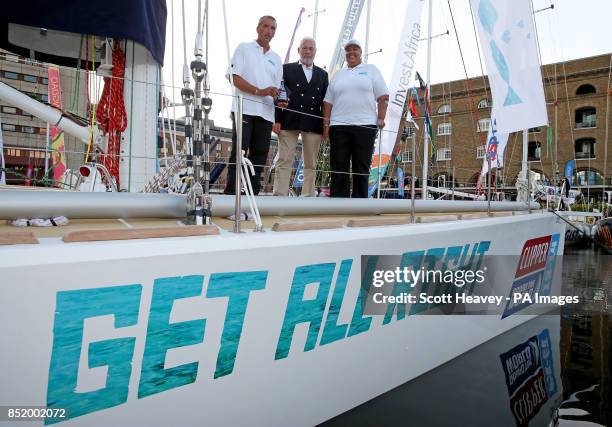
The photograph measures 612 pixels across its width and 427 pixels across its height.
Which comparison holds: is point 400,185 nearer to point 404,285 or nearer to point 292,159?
point 292,159

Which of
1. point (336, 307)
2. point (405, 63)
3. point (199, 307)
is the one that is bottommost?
point (336, 307)

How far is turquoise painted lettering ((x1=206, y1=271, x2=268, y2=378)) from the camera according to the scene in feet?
5.66

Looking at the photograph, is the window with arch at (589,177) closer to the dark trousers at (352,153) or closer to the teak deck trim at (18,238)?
the dark trousers at (352,153)

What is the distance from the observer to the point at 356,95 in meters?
3.44

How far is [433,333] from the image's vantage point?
118 inches

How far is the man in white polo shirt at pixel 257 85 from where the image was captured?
308cm

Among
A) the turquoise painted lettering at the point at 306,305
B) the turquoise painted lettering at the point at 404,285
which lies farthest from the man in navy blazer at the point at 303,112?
the turquoise painted lettering at the point at 306,305

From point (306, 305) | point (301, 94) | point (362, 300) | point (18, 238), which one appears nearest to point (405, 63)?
point (301, 94)

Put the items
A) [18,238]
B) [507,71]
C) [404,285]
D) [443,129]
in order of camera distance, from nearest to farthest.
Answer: [18,238]
[404,285]
[507,71]
[443,129]

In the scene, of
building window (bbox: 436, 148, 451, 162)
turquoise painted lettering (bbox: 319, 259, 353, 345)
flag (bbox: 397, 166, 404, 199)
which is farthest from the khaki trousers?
building window (bbox: 436, 148, 451, 162)

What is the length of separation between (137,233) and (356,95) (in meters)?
2.34

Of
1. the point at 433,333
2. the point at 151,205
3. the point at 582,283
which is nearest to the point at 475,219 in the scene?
the point at 433,333

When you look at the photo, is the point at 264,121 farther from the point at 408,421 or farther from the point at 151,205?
the point at 408,421

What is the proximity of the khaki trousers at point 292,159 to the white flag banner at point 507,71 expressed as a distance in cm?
217
